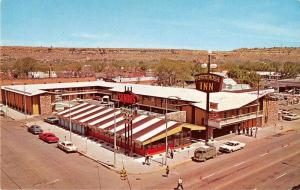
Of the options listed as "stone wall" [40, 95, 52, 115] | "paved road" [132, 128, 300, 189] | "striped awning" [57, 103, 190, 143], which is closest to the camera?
"paved road" [132, 128, 300, 189]

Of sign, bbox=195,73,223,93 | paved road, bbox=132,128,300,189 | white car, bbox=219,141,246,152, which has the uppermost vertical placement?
sign, bbox=195,73,223,93

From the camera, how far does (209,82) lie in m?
49.8

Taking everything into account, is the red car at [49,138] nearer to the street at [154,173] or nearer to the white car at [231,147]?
the street at [154,173]

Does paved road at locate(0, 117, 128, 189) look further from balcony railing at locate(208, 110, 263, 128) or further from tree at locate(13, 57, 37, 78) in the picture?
tree at locate(13, 57, 37, 78)

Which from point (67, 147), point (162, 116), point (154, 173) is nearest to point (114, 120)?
point (67, 147)

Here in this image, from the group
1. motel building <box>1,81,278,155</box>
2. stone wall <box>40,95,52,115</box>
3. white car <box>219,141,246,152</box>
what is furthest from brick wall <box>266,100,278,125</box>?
stone wall <box>40,95,52,115</box>

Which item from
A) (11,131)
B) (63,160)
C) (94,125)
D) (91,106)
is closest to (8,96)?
(11,131)

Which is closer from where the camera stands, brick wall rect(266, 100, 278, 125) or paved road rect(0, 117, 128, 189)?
paved road rect(0, 117, 128, 189)

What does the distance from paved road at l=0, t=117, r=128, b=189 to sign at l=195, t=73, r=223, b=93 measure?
1934 cm

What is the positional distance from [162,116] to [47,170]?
21619mm

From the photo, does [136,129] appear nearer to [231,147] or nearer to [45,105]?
[231,147]

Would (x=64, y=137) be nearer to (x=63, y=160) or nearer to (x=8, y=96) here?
(x=63, y=160)

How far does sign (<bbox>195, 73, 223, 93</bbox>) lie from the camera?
161ft

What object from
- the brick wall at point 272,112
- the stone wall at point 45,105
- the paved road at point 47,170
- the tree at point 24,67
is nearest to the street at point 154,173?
the paved road at point 47,170
